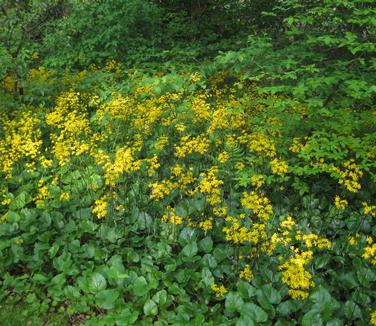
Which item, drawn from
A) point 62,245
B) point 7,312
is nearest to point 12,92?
point 62,245

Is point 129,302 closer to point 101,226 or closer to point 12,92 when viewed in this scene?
point 101,226

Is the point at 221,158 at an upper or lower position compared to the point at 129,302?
upper

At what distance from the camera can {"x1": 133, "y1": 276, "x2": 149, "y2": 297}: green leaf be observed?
181 inches

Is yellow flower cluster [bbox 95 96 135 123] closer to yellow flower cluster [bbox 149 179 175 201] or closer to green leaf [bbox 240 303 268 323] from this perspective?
yellow flower cluster [bbox 149 179 175 201]

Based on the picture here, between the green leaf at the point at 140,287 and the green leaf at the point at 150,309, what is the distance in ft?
0.47

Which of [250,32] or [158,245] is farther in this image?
[250,32]

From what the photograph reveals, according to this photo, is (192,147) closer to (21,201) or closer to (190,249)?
(190,249)

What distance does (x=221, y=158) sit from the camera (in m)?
5.70

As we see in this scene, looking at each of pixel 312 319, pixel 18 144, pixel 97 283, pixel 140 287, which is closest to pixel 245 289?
→ pixel 312 319

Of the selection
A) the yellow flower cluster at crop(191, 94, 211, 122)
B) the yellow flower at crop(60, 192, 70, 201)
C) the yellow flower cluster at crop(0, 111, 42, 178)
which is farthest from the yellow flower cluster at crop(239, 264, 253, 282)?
the yellow flower cluster at crop(0, 111, 42, 178)

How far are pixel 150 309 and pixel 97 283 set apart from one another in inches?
27.5

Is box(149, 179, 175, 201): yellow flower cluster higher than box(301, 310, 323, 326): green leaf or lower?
higher

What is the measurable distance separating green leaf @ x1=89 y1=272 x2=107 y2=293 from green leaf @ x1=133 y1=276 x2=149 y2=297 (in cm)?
36

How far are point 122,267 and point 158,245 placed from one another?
1.71 ft
